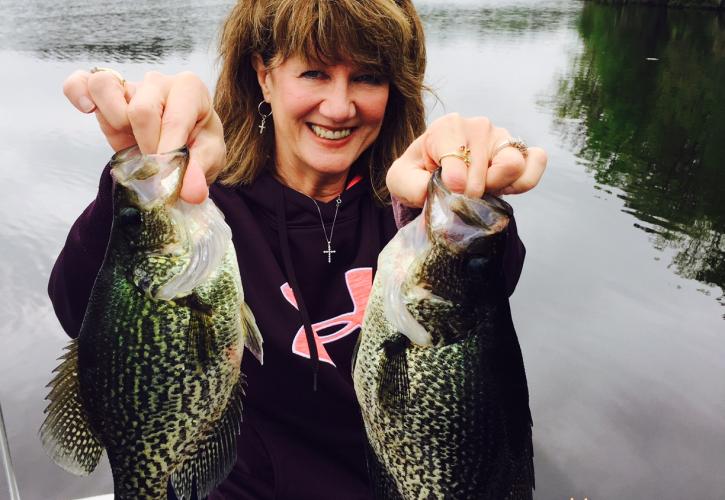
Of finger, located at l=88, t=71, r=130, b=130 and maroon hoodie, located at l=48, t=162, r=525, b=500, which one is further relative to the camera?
maroon hoodie, located at l=48, t=162, r=525, b=500

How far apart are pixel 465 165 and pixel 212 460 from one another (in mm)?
1039

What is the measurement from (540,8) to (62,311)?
50082 millimetres

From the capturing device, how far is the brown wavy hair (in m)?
1.97

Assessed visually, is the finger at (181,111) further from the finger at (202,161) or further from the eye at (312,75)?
the eye at (312,75)

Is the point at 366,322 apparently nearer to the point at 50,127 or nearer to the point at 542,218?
the point at 542,218

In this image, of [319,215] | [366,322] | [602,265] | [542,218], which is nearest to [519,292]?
[602,265]

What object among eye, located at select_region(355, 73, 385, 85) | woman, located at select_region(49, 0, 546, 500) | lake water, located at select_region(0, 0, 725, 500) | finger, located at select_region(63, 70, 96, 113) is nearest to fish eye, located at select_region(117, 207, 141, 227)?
finger, located at select_region(63, 70, 96, 113)

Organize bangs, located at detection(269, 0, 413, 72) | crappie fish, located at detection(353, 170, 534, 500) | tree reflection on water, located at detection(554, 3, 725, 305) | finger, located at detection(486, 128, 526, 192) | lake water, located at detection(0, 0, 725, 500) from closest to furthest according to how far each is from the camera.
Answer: finger, located at detection(486, 128, 526, 192), crappie fish, located at detection(353, 170, 534, 500), bangs, located at detection(269, 0, 413, 72), lake water, located at detection(0, 0, 725, 500), tree reflection on water, located at detection(554, 3, 725, 305)

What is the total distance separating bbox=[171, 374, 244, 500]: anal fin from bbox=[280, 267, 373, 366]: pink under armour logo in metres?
0.59

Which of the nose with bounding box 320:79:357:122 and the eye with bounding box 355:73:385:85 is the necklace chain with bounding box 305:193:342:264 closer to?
the nose with bounding box 320:79:357:122

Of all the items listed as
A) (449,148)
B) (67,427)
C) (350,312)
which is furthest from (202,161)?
(350,312)

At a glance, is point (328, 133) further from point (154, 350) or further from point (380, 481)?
point (380, 481)

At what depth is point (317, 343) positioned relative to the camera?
7.12ft

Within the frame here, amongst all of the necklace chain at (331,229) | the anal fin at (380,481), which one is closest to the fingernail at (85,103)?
the necklace chain at (331,229)
